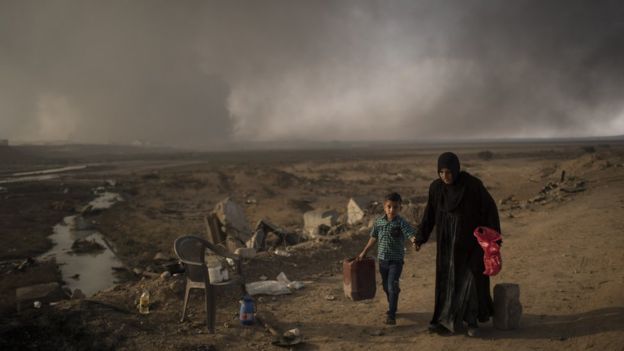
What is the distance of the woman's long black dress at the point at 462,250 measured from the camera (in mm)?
5016

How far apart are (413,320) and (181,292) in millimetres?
3630

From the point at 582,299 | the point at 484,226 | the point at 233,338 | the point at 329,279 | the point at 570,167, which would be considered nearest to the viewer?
the point at 484,226

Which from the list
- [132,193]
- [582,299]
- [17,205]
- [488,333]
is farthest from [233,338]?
[132,193]

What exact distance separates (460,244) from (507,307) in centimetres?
97

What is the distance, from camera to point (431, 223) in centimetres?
548

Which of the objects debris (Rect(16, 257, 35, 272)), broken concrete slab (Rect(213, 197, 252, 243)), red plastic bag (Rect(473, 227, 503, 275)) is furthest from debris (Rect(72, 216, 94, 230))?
red plastic bag (Rect(473, 227, 503, 275))

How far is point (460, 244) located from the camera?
5059mm

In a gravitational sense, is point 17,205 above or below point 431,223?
below

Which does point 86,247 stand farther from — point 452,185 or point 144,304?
point 452,185

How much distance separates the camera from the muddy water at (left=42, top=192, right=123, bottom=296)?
38.0 ft

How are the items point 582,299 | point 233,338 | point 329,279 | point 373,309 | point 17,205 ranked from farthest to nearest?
1. point 17,205
2. point 329,279
3. point 373,309
4. point 582,299
5. point 233,338

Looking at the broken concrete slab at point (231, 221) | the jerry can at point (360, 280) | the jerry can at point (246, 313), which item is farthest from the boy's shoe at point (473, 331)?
the broken concrete slab at point (231, 221)

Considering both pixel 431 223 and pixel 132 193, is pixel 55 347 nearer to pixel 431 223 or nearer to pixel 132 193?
pixel 431 223

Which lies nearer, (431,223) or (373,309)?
(431,223)
